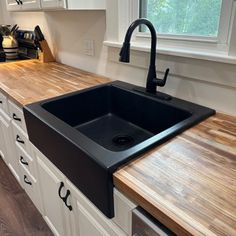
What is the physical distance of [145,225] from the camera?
0.59 meters

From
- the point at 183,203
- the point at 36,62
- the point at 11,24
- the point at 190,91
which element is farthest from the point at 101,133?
the point at 11,24

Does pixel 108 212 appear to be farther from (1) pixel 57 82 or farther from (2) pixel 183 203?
(1) pixel 57 82

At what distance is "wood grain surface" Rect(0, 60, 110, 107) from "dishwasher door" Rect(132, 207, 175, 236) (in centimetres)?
80

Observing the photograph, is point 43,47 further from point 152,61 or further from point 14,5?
point 152,61

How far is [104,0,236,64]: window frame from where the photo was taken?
3.10 feet

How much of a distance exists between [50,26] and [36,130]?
1.44 metres

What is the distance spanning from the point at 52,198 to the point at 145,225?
737 mm

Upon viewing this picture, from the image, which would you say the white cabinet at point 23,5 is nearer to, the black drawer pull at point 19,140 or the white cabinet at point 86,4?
the white cabinet at point 86,4

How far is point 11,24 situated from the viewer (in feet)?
10.1

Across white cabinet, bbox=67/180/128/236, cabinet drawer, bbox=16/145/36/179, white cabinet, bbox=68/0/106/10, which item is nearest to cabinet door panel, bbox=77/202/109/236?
white cabinet, bbox=67/180/128/236

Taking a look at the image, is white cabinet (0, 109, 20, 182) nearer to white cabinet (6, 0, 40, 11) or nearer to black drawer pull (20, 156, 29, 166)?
black drawer pull (20, 156, 29, 166)

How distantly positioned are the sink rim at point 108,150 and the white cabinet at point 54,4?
1.69 feet

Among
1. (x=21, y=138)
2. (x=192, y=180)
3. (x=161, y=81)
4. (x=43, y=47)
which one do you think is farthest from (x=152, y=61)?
(x=43, y=47)

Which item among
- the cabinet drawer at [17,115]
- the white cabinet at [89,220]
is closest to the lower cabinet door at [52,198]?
the white cabinet at [89,220]
